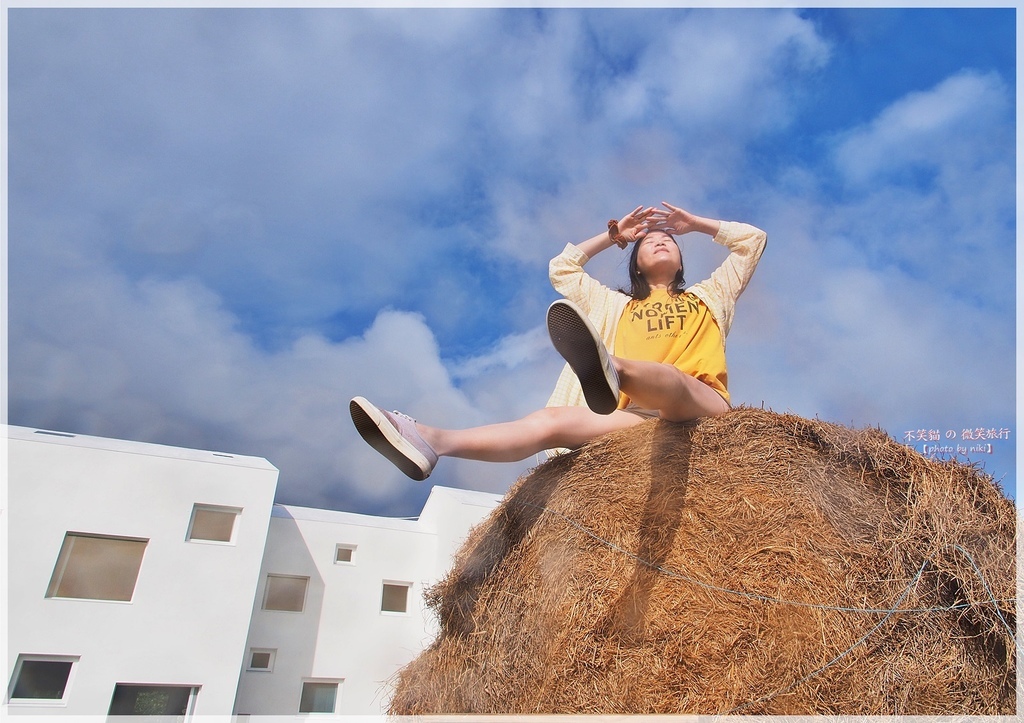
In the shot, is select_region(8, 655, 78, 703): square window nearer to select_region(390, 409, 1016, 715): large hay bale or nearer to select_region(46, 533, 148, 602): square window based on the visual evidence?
select_region(46, 533, 148, 602): square window

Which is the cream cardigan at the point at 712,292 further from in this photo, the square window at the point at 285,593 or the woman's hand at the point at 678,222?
the square window at the point at 285,593

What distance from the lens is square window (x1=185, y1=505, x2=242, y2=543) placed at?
898cm

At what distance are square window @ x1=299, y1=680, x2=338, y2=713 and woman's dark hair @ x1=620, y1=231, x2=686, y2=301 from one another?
928 cm

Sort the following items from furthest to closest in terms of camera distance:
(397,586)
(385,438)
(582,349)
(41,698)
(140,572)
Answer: (397,586), (140,572), (41,698), (385,438), (582,349)

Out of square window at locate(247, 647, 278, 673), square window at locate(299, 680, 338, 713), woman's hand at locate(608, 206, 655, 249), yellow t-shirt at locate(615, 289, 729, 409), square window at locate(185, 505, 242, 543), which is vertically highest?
woman's hand at locate(608, 206, 655, 249)

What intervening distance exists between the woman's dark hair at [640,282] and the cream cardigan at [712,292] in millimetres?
50

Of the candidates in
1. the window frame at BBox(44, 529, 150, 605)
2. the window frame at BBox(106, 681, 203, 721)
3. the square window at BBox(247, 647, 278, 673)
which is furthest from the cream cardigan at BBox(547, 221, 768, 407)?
the square window at BBox(247, 647, 278, 673)

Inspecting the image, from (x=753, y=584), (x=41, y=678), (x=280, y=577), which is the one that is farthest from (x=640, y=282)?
(x=280, y=577)

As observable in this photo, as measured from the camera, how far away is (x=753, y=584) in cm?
189

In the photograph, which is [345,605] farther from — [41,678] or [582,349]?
[582,349]

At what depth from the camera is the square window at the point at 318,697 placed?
31.6 ft

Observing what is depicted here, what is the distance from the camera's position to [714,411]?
224 centimetres

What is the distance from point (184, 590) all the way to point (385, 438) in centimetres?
817

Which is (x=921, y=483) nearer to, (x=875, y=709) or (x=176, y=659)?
(x=875, y=709)
